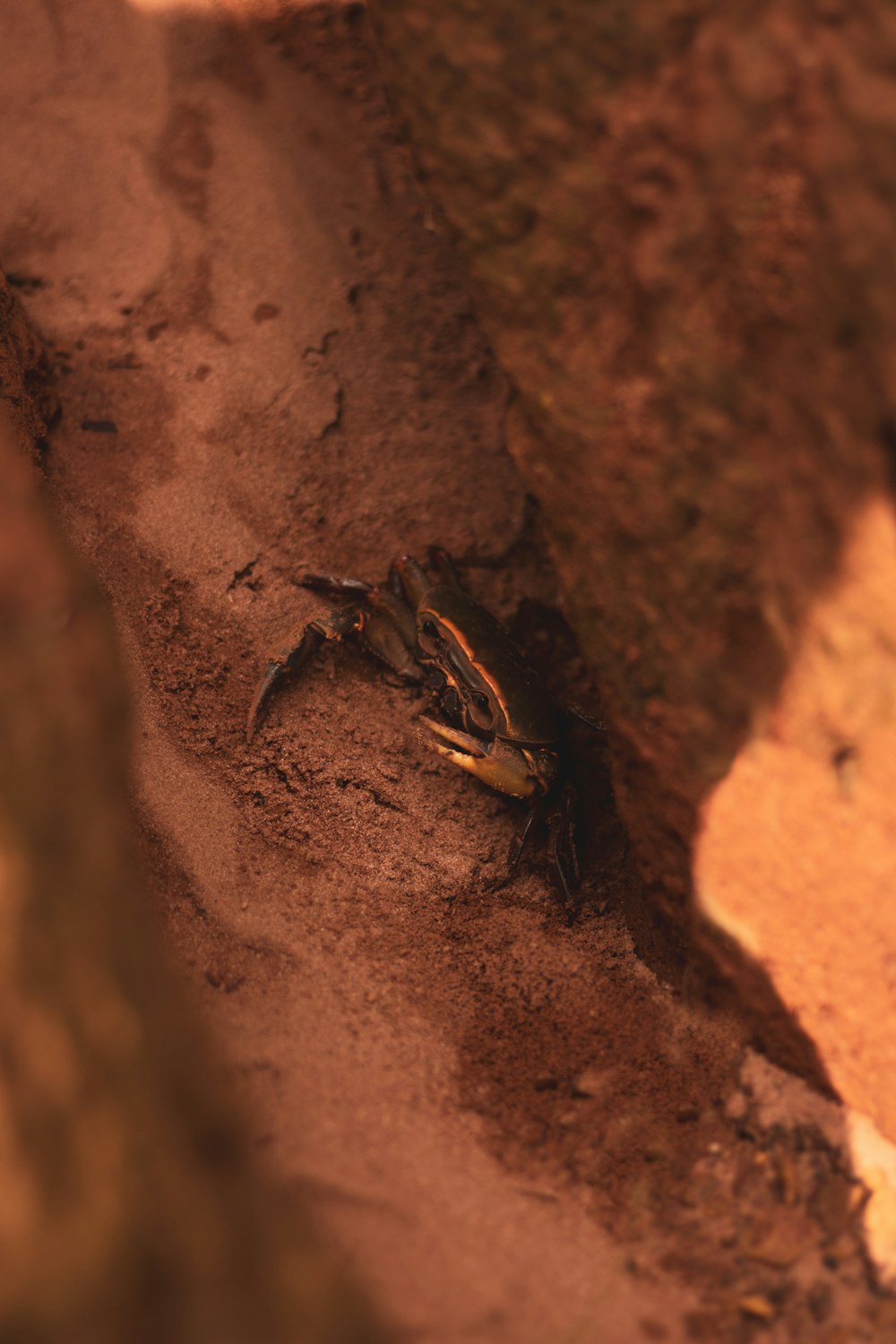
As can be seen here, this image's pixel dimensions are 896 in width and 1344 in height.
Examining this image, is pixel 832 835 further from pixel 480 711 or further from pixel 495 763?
pixel 480 711

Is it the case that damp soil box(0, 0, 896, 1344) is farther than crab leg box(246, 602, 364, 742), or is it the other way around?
crab leg box(246, 602, 364, 742)

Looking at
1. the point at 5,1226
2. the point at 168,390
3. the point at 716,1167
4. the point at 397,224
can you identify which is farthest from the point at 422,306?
the point at 5,1226

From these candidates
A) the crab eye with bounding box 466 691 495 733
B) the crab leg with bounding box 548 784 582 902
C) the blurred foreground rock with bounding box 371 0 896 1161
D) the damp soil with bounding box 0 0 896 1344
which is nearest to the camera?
the blurred foreground rock with bounding box 371 0 896 1161

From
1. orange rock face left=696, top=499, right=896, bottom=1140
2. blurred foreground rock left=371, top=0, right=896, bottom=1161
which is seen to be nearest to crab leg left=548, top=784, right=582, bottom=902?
blurred foreground rock left=371, top=0, right=896, bottom=1161

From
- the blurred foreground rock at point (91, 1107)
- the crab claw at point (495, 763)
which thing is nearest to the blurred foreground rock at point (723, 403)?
the crab claw at point (495, 763)

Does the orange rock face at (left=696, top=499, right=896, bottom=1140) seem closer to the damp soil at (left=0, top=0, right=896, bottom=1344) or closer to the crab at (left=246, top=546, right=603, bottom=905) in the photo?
the damp soil at (left=0, top=0, right=896, bottom=1344)

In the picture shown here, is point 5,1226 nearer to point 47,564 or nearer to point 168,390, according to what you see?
point 47,564
